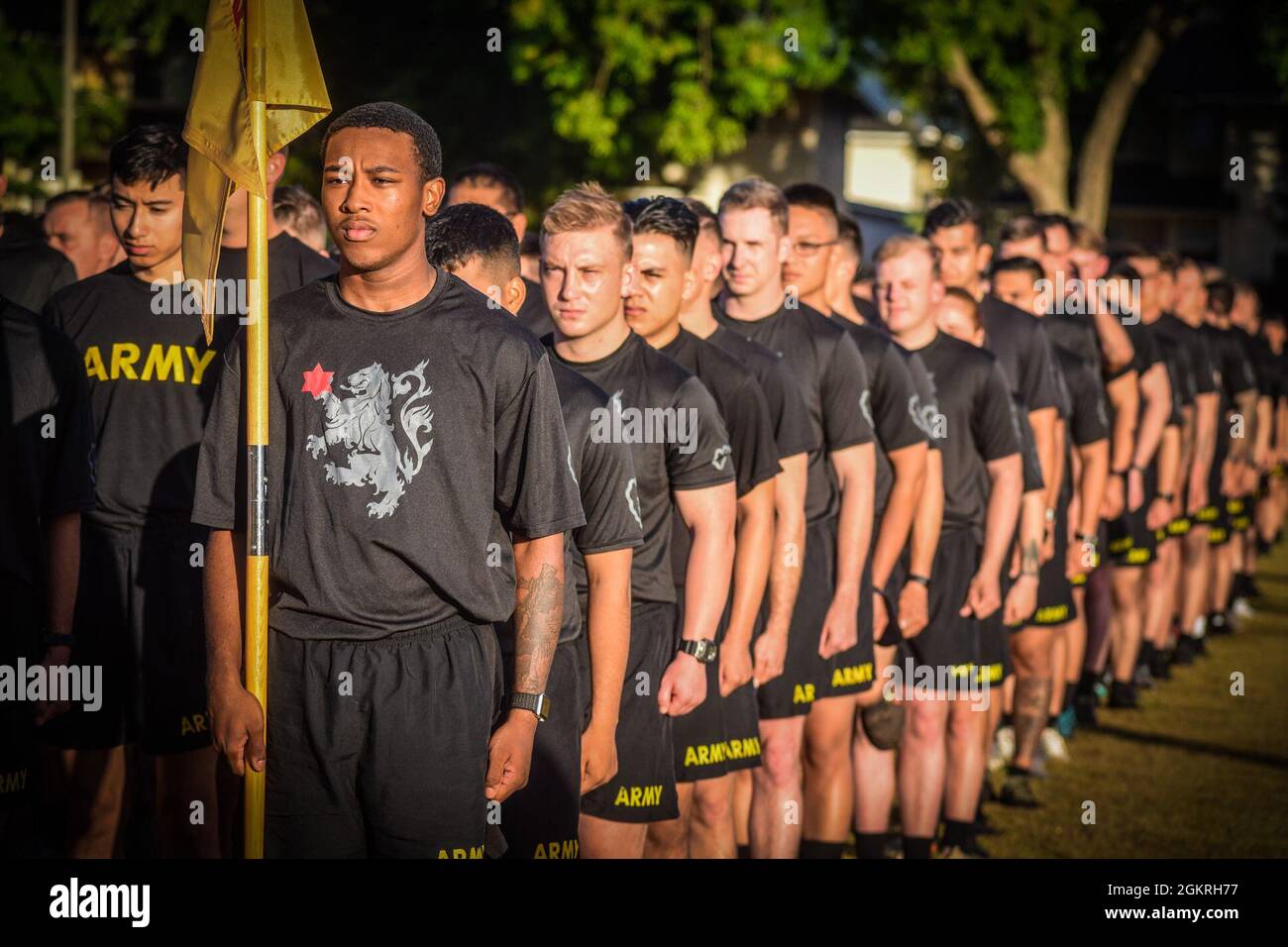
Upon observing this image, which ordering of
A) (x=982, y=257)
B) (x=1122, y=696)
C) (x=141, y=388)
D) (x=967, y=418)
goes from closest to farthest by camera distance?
(x=141, y=388), (x=967, y=418), (x=982, y=257), (x=1122, y=696)

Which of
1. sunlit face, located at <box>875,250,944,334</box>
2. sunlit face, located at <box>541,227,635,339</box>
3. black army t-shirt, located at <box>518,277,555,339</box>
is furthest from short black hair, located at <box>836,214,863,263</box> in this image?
Result: sunlit face, located at <box>541,227,635,339</box>

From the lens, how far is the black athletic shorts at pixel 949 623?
28.3 ft

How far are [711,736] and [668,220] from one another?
1.87 metres

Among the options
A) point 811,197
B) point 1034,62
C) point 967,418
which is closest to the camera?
point 811,197

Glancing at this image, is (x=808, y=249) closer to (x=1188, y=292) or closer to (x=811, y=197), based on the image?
(x=811, y=197)

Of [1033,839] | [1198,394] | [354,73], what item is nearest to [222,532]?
[1033,839]

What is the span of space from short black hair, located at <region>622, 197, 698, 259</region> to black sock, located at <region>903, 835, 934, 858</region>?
3196 mm

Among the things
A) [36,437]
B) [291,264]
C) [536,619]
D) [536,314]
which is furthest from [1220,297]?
[36,437]

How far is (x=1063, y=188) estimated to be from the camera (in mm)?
26344

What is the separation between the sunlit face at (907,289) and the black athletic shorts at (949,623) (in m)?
1.06

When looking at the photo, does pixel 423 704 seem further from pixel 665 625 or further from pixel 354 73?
pixel 354 73

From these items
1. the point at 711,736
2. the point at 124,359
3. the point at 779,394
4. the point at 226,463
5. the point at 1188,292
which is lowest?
the point at 711,736

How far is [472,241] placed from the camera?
5461mm
